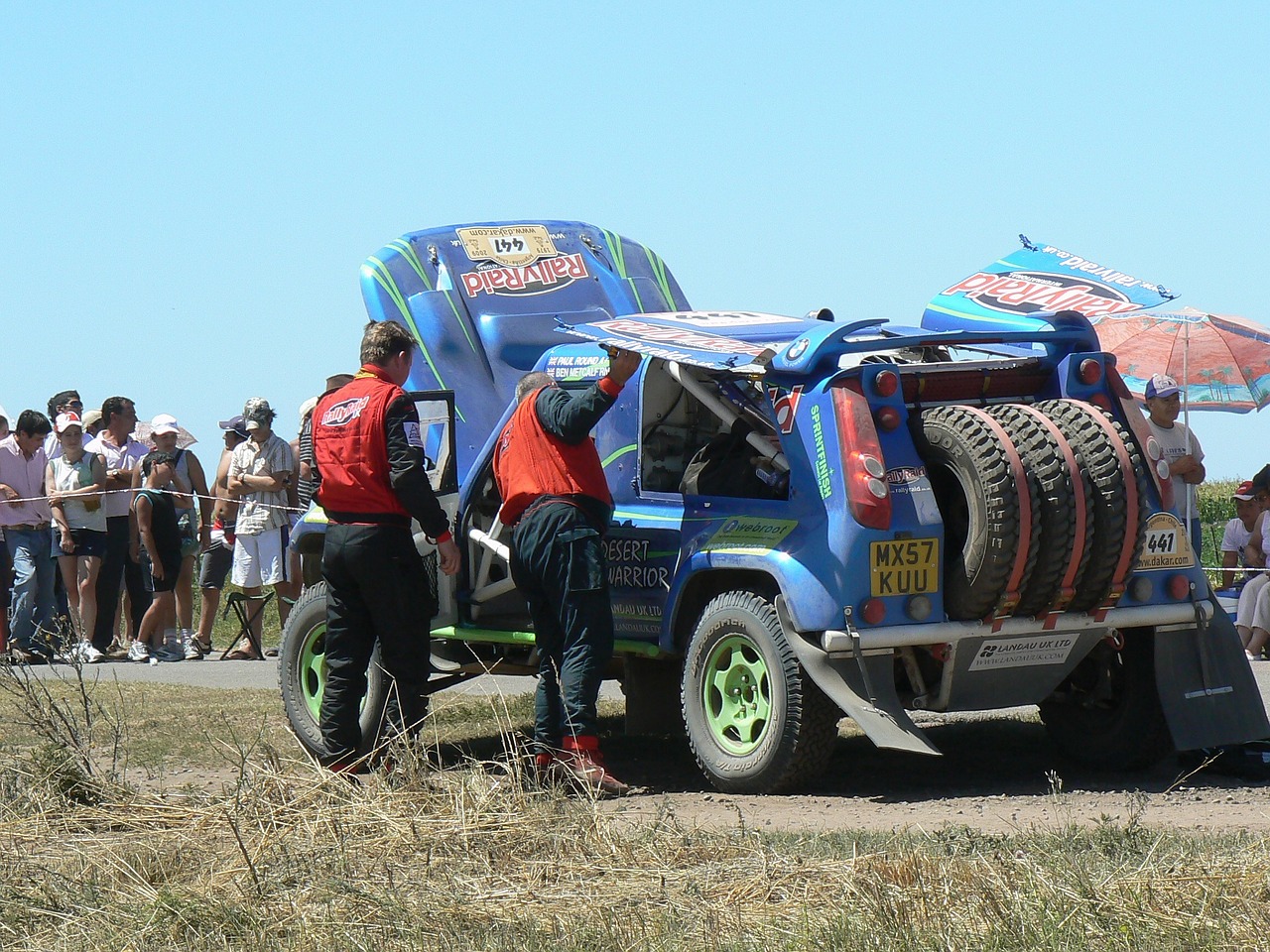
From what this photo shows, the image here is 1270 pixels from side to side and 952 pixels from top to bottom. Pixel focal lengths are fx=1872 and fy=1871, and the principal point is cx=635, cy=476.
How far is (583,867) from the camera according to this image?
19.9ft

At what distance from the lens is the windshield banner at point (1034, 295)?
8.92m

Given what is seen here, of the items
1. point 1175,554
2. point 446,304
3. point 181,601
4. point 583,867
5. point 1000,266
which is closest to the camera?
point 583,867

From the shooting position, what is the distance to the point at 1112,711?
28.9 ft

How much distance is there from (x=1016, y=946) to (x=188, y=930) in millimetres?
2390

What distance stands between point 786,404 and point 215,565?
8.89 meters

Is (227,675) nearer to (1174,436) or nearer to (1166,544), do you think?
(1174,436)

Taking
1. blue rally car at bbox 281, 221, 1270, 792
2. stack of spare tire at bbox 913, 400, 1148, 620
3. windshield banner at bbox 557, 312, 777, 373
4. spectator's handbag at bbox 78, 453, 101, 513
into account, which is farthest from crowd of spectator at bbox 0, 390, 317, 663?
stack of spare tire at bbox 913, 400, 1148, 620

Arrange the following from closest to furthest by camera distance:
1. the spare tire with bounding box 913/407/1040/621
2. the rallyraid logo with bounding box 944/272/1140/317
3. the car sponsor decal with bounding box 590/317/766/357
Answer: the spare tire with bounding box 913/407/1040/621
the car sponsor decal with bounding box 590/317/766/357
the rallyraid logo with bounding box 944/272/1140/317

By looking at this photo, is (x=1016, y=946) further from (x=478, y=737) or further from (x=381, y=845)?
(x=478, y=737)

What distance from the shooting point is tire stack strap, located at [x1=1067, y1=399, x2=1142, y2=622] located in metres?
7.90

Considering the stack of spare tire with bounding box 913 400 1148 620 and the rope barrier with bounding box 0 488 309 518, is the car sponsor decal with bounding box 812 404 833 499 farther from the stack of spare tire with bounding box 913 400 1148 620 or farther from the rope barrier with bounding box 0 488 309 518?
the rope barrier with bounding box 0 488 309 518

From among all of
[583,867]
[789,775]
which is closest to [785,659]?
[789,775]

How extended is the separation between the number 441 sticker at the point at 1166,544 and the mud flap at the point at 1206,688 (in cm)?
29

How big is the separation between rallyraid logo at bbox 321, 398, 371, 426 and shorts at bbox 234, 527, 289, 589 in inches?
273
